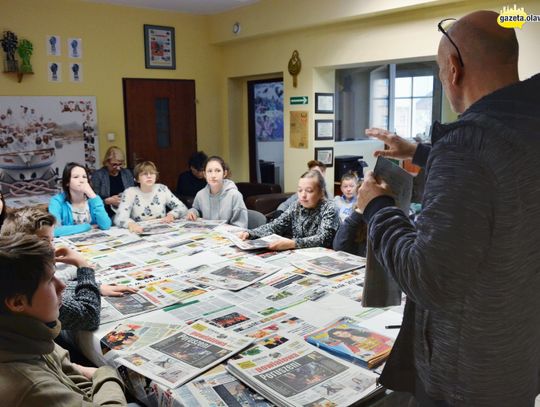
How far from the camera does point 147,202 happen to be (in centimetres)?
395

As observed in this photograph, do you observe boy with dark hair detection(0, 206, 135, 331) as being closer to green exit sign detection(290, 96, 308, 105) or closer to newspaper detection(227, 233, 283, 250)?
newspaper detection(227, 233, 283, 250)

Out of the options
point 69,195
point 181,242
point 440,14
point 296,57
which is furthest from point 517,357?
point 296,57

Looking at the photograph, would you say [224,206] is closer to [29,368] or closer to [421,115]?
[29,368]

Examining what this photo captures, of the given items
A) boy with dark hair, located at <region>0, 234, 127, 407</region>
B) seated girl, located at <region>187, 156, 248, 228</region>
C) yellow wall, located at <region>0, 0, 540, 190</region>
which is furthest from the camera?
yellow wall, located at <region>0, 0, 540, 190</region>

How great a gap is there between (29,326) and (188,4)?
5390 millimetres

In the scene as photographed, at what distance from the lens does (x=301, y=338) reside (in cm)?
160

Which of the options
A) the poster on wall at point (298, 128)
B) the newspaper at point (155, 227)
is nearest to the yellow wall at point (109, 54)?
the poster on wall at point (298, 128)

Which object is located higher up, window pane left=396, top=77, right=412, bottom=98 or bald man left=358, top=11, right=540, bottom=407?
window pane left=396, top=77, right=412, bottom=98

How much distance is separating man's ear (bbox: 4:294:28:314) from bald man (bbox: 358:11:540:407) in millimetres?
822

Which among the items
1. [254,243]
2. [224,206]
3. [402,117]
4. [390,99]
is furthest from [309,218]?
[390,99]

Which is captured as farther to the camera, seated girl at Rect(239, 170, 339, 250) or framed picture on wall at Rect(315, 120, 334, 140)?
framed picture on wall at Rect(315, 120, 334, 140)

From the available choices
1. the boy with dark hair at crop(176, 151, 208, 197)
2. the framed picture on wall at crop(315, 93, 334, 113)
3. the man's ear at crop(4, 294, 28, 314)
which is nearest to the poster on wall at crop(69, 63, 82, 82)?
the boy with dark hair at crop(176, 151, 208, 197)

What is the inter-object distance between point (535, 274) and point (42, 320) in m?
1.10

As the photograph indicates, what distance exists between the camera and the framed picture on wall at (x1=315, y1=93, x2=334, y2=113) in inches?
220
